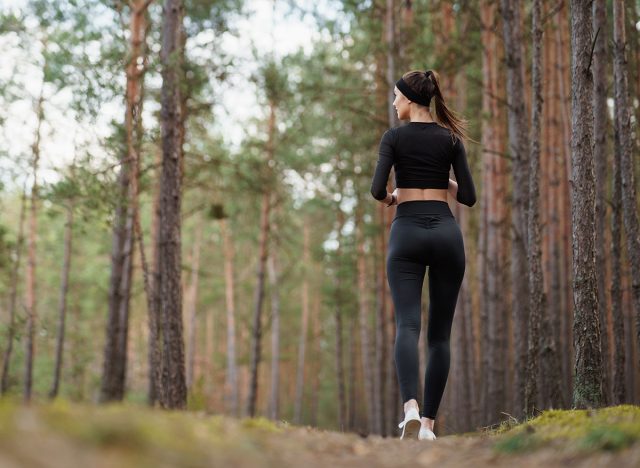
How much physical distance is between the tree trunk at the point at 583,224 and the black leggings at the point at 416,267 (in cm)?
118

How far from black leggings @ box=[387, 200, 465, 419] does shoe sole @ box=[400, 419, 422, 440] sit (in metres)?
0.18

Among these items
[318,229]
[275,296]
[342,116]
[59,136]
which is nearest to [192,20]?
[59,136]

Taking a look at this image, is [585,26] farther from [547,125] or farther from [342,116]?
[342,116]

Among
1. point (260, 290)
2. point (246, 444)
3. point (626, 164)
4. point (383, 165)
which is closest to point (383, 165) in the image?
point (383, 165)

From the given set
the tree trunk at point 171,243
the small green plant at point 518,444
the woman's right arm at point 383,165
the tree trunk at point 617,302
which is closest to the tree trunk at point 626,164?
the tree trunk at point 617,302

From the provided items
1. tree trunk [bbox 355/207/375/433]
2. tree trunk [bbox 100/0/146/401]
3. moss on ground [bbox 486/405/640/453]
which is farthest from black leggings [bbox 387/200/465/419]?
tree trunk [bbox 355/207/375/433]

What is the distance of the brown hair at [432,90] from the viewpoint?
479 cm

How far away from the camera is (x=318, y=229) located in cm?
3559

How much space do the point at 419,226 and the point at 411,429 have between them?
1344 millimetres

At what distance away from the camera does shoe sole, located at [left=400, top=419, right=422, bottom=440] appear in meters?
4.46

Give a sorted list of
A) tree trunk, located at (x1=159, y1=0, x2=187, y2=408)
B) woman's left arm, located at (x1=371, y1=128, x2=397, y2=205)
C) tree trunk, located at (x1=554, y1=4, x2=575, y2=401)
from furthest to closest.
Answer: tree trunk, located at (x1=554, y1=4, x2=575, y2=401), tree trunk, located at (x1=159, y1=0, x2=187, y2=408), woman's left arm, located at (x1=371, y1=128, x2=397, y2=205)

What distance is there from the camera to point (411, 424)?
448 centimetres

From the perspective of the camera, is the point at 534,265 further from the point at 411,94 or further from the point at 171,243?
the point at 171,243

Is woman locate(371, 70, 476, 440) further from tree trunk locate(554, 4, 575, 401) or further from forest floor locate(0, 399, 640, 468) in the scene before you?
tree trunk locate(554, 4, 575, 401)
